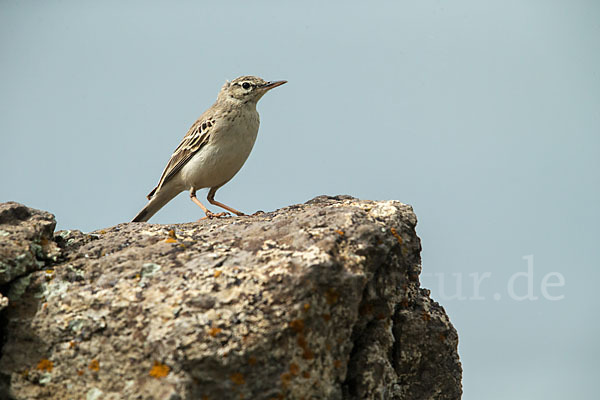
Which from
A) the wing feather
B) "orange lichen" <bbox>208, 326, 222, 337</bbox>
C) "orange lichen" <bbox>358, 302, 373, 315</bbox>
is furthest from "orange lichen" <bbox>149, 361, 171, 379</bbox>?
the wing feather

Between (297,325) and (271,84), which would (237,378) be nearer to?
(297,325)

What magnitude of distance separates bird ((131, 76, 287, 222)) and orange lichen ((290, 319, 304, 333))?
455 centimetres

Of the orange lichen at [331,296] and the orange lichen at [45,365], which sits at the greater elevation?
the orange lichen at [331,296]

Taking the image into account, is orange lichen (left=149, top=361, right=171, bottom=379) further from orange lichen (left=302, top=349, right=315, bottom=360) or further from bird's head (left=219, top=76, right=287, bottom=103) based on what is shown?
bird's head (left=219, top=76, right=287, bottom=103)

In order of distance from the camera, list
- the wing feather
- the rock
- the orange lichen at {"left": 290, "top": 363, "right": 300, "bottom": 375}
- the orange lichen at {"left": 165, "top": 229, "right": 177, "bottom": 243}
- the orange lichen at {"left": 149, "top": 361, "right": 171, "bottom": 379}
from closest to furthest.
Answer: the orange lichen at {"left": 149, "top": 361, "right": 171, "bottom": 379}
the orange lichen at {"left": 290, "top": 363, "right": 300, "bottom": 375}
the rock
the orange lichen at {"left": 165, "top": 229, "right": 177, "bottom": 243}
the wing feather

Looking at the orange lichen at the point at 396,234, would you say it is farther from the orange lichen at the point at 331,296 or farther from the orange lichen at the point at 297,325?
the orange lichen at the point at 297,325

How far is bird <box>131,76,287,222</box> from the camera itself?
8.69 m

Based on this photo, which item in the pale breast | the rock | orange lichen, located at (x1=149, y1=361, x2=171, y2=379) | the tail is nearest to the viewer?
orange lichen, located at (x1=149, y1=361, x2=171, y2=379)

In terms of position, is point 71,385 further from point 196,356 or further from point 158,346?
point 196,356

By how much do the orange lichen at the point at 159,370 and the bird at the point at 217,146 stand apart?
4617 mm

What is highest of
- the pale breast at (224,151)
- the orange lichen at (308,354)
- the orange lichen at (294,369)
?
the pale breast at (224,151)

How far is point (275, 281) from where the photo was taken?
400 cm

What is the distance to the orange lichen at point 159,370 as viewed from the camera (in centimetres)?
373

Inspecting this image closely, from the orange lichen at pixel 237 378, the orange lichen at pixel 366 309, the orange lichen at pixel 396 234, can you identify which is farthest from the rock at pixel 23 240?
the orange lichen at pixel 396 234
